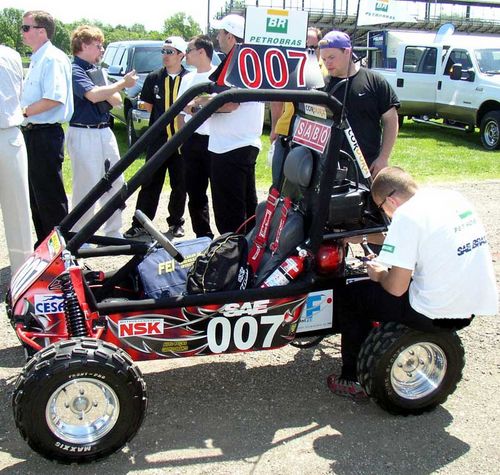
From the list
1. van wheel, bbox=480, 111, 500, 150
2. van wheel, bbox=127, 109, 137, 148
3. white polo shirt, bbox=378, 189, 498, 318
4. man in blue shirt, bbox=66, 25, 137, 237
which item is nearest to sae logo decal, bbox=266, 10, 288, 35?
white polo shirt, bbox=378, 189, 498, 318

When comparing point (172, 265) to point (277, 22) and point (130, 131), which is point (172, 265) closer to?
point (277, 22)

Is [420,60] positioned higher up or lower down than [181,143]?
higher up

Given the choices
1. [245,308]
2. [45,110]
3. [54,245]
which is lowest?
[245,308]

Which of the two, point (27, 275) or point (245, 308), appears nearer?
point (245, 308)

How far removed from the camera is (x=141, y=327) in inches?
129

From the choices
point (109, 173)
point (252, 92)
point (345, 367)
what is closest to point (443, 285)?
point (345, 367)

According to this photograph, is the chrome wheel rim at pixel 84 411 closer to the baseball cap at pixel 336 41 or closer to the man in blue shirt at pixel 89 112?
the man in blue shirt at pixel 89 112

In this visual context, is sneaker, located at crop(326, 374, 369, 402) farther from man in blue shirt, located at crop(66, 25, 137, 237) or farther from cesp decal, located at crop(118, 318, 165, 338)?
man in blue shirt, located at crop(66, 25, 137, 237)

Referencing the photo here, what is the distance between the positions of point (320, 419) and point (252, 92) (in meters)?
1.70

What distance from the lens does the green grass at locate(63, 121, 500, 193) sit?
9.61m

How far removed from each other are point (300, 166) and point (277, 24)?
75 centimetres

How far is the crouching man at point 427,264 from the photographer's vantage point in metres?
3.10

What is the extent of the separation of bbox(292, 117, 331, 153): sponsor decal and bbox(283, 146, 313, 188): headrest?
5cm

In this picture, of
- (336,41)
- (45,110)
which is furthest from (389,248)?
(45,110)
